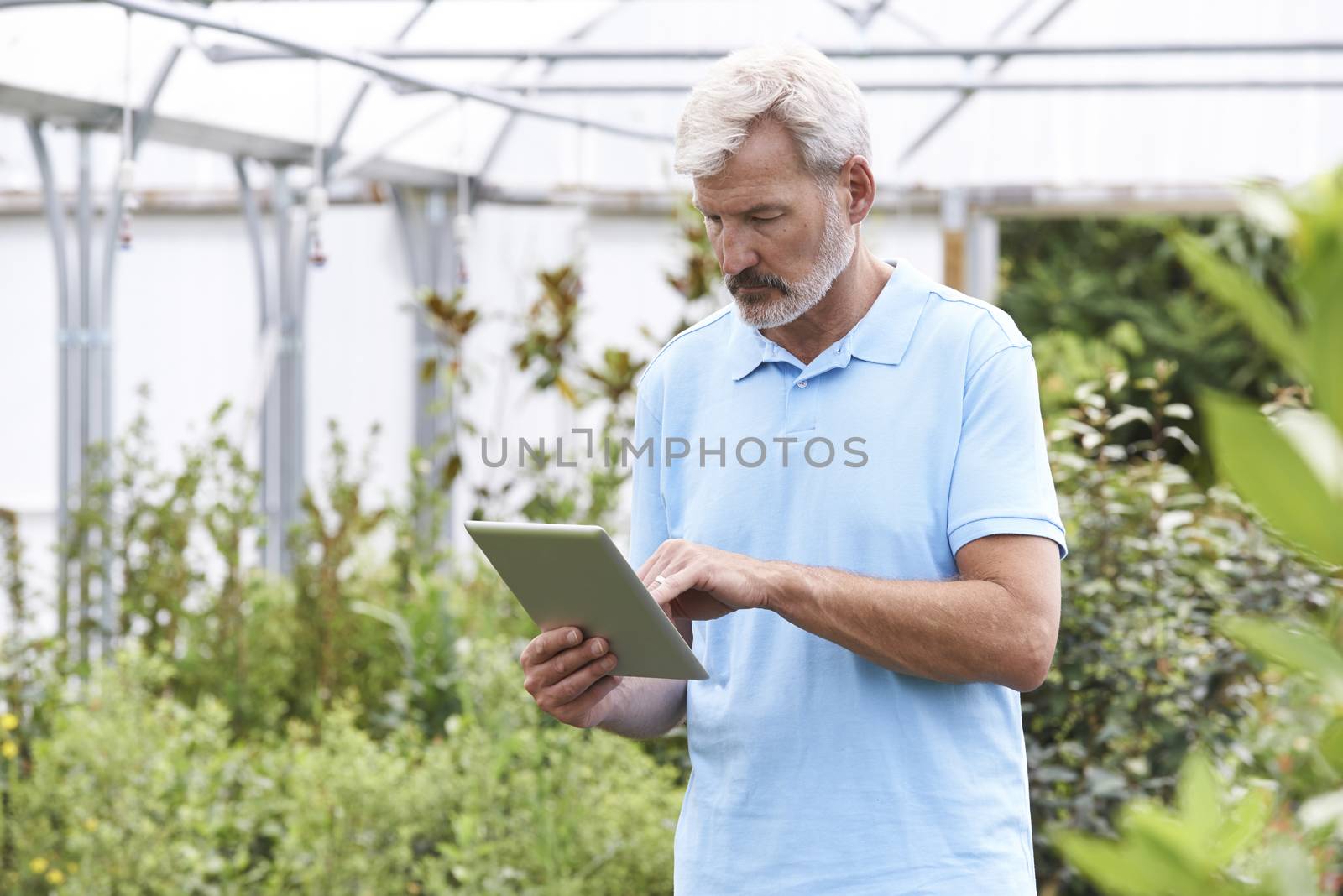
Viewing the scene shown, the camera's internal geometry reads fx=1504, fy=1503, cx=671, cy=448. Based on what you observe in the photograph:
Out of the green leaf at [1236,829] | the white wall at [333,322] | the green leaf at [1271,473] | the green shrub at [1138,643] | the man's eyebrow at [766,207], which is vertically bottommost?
the green shrub at [1138,643]

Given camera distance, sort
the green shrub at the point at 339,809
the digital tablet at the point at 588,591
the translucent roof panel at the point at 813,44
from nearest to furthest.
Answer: the digital tablet at the point at 588,591, the green shrub at the point at 339,809, the translucent roof panel at the point at 813,44

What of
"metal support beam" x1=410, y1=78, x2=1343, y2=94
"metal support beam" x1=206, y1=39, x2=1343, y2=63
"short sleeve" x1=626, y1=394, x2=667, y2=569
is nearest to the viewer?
"short sleeve" x1=626, y1=394, x2=667, y2=569

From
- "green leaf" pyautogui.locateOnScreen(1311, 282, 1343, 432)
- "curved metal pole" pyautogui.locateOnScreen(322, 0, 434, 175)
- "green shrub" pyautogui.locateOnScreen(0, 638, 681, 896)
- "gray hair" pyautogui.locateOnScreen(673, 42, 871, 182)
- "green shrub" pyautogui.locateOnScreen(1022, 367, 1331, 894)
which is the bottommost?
"green shrub" pyautogui.locateOnScreen(0, 638, 681, 896)

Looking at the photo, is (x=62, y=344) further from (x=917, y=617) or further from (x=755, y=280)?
→ (x=917, y=617)

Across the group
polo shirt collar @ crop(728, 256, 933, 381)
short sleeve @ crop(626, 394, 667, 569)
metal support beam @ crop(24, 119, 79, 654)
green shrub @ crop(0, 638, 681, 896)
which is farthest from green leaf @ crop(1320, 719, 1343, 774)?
metal support beam @ crop(24, 119, 79, 654)

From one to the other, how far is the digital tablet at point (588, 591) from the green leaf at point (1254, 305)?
925mm

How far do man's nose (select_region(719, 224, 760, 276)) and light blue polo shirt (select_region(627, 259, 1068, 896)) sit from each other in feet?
0.36

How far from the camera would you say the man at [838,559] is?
1.35 metres

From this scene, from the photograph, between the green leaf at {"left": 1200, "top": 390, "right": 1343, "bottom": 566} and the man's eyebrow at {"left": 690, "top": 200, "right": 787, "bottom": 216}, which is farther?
the man's eyebrow at {"left": 690, "top": 200, "right": 787, "bottom": 216}

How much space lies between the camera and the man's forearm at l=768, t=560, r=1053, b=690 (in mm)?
1322

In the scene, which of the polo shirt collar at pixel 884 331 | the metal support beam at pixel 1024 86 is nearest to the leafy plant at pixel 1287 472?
the polo shirt collar at pixel 884 331

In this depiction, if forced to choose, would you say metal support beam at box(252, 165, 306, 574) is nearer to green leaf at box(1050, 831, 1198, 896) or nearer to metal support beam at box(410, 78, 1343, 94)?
metal support beam at box(410, 78, 1343, 94)

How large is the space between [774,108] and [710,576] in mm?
477

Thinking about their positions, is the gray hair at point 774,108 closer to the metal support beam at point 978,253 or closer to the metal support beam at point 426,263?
the metal support beam at point 426,263
